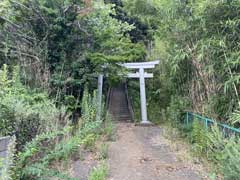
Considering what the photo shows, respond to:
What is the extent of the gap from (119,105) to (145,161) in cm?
566

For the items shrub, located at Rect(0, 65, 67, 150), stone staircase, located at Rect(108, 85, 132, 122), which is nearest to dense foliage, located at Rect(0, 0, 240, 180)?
shrub, located at Rect(0, 65, 67, 150)

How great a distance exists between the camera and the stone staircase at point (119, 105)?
9.00m

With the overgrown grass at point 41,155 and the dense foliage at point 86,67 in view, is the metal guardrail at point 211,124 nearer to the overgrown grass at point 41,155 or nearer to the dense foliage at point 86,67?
the dense foliage at point 86,67

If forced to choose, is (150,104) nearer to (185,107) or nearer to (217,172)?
(185,107)

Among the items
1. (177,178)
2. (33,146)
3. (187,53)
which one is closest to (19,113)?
(33,146)

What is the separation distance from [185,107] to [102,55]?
2.15 meters

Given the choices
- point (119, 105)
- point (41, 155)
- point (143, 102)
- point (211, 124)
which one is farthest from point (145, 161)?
point (119, 105)

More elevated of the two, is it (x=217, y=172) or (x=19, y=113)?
(x=19, y=113)

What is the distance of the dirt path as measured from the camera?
3.51 metres

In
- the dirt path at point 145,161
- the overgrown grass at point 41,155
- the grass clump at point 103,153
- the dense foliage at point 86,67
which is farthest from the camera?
the grass clump at point 103,153

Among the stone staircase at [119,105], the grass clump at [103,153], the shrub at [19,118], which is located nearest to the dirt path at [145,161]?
the grass clump at [103,153]

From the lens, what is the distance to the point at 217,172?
3393mm

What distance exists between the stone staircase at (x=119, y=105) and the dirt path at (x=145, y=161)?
264 cm

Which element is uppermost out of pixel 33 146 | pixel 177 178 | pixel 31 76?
pixel 31 76
